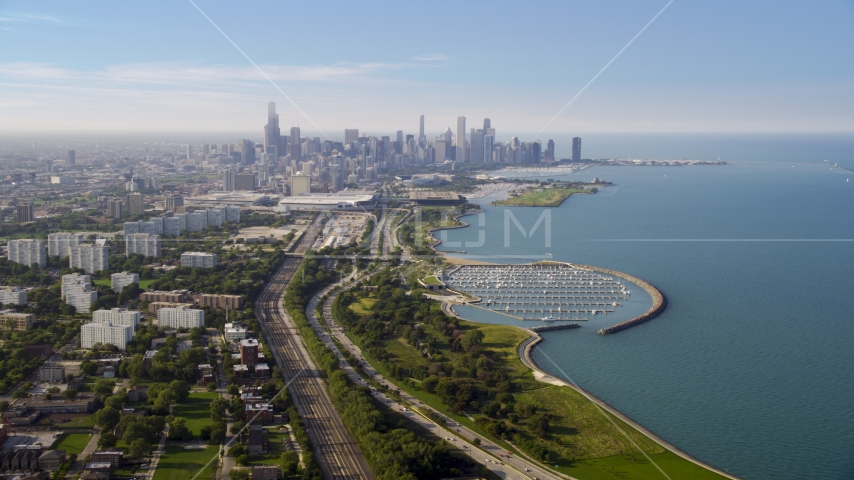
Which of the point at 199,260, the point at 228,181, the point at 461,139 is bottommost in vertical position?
the point at 199,260

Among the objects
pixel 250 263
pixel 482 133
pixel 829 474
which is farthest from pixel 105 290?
pixel 482 133

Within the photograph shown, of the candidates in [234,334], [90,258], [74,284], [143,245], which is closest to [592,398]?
[234,334]

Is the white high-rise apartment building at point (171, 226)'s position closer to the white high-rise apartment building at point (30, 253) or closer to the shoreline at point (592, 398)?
the white high-rise apartment building at point (30, 253)

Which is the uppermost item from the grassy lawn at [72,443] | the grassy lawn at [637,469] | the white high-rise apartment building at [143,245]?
the white high-rise apartment building at [143,245]

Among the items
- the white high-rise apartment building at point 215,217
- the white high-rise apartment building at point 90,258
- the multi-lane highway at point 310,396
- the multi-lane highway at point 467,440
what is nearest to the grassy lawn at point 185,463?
the multi-lane highway at point 310,396

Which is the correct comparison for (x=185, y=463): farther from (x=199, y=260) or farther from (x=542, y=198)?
(x=542, y=198)

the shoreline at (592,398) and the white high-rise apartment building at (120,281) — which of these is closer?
the shoreline at (592,398)
